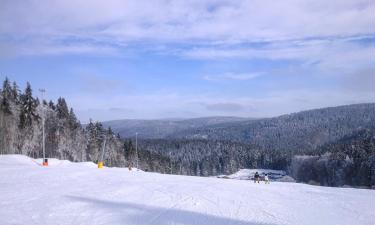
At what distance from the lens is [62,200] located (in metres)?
15.7

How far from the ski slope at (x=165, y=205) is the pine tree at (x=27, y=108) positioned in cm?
4817

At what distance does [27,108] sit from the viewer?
222 ft

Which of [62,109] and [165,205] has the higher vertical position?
[62,109]

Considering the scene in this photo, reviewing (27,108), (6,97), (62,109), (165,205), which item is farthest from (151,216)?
(62,109)

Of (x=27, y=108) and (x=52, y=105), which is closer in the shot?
(x=27, y=108)

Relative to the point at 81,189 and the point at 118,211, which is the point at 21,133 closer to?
A: the point at 81,189

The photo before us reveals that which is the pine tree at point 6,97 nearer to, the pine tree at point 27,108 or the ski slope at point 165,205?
the pine tree at point 27,108

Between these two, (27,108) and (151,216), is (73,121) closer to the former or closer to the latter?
(27,108)

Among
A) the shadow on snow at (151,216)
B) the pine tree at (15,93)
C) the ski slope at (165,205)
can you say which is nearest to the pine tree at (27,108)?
the pine tree at (15,93)

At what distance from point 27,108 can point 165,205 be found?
194ft

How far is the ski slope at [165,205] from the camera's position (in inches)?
501

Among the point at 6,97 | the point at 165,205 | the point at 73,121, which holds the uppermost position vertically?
the point at 6,97

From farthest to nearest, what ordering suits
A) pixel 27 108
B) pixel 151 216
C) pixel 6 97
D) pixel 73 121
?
pixel 73 121
pixel 27 108
pixel 6 97
pixel 151 216

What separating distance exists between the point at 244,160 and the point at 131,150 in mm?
76450
